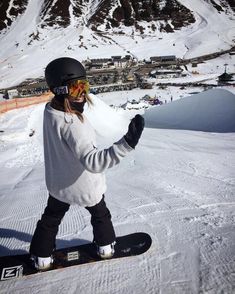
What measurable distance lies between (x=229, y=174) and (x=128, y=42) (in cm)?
7831

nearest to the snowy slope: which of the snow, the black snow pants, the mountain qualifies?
the snow

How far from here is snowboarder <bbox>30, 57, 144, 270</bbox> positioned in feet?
6.68

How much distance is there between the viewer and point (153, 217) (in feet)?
11.4

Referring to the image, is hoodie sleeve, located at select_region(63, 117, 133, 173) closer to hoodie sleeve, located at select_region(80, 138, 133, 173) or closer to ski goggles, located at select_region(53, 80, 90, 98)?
hoodie sleeve, located at select_region(80, 138, 133, 173)

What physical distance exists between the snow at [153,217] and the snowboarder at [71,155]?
0.31 meters

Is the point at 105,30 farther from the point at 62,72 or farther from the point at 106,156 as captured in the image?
the point at 106,156

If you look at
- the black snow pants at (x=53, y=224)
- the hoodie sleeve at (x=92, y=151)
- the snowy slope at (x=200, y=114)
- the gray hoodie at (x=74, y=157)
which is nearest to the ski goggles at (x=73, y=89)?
the gray hoodie at (x=74, y=157)

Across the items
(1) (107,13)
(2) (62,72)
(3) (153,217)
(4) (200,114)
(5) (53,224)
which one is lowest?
(4) (200,114)

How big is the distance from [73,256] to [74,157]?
1.01 meters

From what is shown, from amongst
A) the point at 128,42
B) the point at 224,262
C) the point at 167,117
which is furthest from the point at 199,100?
the point at 128,42

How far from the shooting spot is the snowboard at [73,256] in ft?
8.54

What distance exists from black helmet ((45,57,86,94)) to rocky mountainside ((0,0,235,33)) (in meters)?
86.5

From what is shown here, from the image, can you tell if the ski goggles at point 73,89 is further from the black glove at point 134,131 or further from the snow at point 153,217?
the snow at point 153,217

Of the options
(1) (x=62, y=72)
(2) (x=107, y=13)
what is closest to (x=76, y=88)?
(1) (x=62, y=72)
